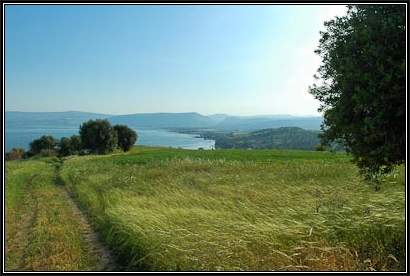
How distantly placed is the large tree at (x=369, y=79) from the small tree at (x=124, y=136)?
101611mm

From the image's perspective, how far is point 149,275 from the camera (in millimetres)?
7797

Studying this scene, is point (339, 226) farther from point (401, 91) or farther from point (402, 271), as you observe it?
point (401, 91)

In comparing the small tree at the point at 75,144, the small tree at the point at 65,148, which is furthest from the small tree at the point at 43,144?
the small tree at the point at 75,144

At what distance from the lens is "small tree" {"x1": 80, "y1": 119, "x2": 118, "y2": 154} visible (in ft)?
326

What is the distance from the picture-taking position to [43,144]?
4136 inches

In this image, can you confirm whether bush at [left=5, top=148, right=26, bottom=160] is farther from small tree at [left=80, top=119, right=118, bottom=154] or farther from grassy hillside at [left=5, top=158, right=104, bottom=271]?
grassy hillside at [left=5, top=158, right=104, bottom=271]

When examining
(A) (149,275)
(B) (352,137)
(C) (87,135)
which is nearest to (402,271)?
(B) (352,137)

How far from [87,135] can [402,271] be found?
9896 cm

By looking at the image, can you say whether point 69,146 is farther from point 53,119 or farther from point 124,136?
point 53,119

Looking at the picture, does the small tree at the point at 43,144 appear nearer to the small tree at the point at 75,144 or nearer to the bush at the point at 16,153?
the bush at the point at 16,153

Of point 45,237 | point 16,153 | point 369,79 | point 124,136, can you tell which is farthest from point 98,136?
point 369,79

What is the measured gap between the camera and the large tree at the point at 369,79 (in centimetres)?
805

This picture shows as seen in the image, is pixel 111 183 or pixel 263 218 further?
pixel 111 183

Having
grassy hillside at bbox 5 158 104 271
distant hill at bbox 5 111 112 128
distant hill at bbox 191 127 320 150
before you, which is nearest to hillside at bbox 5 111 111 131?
distant hill at bbox 5 111 112 128
